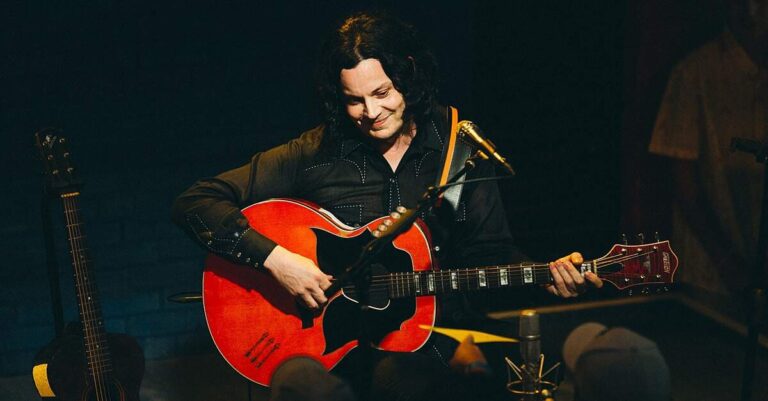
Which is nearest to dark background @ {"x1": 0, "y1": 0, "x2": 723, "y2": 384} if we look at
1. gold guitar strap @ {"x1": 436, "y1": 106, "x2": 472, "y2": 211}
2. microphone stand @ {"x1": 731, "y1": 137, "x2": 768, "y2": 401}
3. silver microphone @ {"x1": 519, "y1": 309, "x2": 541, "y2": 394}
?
gold guitar strap @ {"x1": 436, "y1": 106, "x2": 472, "y2": 211}

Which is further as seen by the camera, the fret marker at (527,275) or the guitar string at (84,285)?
the guitar string at (84,285)

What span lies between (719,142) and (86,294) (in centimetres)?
342

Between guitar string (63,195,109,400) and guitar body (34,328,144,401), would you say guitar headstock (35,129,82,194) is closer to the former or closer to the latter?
guitar string (63,195,109,400)

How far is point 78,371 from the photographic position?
3375 mm

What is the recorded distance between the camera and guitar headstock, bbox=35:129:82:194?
3.32m

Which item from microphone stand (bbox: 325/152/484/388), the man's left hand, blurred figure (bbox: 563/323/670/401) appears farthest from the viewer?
the man's left hand

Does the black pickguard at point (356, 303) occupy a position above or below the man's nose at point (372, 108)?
below

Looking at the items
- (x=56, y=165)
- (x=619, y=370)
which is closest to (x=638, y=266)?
(x=619, y=370)

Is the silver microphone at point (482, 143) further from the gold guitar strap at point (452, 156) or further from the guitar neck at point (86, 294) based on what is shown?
the guitar neck at point (86, 294)

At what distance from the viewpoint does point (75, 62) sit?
4.29m

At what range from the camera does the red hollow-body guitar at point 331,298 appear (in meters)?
3.12

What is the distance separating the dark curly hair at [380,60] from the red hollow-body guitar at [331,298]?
1.43ft

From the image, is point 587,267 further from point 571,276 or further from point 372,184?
point 372,184

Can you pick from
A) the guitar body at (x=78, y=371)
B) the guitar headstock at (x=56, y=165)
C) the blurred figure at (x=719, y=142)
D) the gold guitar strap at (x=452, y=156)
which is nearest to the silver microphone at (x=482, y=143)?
the gold guitar strap at (x=452, y=156)
